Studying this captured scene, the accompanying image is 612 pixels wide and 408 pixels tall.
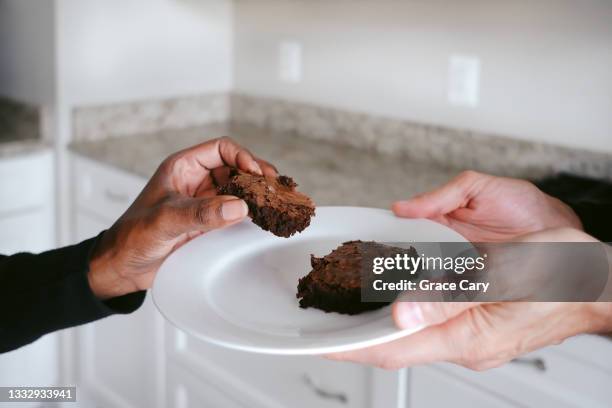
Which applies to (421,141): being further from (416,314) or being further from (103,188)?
(416,314)

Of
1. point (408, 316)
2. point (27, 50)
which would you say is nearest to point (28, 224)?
point (27, 50)

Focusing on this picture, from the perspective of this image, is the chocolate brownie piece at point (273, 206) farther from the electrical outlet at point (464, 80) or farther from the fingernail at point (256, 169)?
the electrical outlet at point (464, 80)

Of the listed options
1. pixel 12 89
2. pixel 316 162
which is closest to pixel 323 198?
pixel 316 162

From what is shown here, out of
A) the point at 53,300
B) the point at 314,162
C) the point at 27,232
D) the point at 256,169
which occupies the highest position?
the point at 256,169

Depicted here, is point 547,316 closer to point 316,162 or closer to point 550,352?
point 550,352

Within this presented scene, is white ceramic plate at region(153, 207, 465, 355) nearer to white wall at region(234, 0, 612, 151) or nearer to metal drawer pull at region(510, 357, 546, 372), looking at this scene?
metal drawer pull at region(510, 357, 546, 372)

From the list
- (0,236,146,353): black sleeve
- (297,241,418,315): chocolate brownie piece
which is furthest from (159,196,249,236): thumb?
(0,236,146,353): black sleeve
